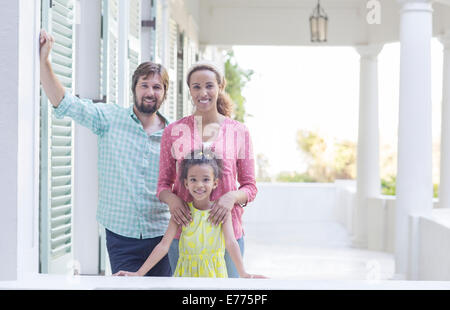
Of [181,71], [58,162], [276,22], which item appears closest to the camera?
[58,162]

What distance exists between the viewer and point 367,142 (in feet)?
31.1

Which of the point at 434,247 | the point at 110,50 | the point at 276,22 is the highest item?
the point at 276,22

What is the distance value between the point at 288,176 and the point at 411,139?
10213 mm

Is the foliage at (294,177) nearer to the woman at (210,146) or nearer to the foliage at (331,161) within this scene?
the foliage at (331,161)

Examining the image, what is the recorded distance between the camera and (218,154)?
2.77 m

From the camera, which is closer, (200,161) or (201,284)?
(201,284)

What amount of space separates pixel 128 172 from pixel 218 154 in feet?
1.36

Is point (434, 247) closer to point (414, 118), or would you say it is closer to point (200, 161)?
point (414, 118)

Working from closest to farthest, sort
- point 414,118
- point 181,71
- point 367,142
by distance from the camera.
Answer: point 414,118, point 181,71, point 367,142

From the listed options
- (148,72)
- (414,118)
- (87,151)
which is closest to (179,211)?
(148,72)

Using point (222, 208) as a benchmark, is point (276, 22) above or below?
above

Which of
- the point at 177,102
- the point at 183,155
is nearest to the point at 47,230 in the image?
the point at 183,155

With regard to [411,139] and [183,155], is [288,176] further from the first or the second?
[183,155]

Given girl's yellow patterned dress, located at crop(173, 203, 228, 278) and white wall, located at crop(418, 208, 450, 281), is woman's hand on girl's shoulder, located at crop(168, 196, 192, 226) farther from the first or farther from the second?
white wall, located at crop(418, 208, 450, 281)
